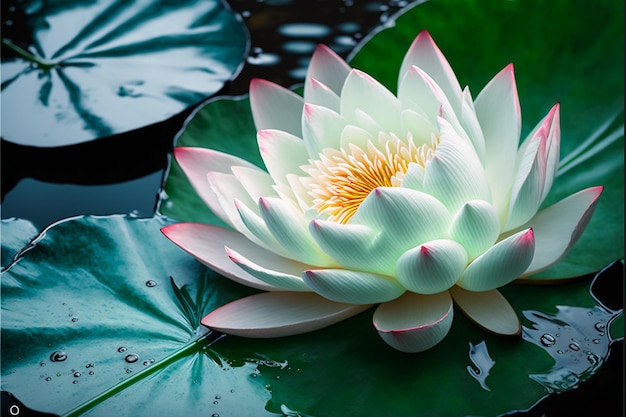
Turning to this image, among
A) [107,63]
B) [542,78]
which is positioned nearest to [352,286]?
[542,78]

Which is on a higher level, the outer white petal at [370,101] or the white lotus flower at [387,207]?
the outer white petal at [370,101]

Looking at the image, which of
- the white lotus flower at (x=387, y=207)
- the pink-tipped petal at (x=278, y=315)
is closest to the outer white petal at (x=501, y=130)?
the white lotus flower at (x=387, y=207)

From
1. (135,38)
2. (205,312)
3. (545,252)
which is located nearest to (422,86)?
(545,252)

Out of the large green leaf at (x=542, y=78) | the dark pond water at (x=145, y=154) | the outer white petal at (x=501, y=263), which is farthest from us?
the dark pond water at (x=145, y=154)

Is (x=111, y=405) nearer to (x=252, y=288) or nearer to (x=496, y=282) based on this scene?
(x=252, y=288)

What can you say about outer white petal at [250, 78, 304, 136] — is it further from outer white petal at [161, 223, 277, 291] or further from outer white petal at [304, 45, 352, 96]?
outer white petal at [161, 223, 277, 291]

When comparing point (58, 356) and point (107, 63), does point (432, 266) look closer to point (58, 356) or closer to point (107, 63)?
point (58, 356)

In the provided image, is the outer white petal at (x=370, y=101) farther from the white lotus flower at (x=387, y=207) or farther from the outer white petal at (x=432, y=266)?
the outer white petal at (x=432, y=266)
